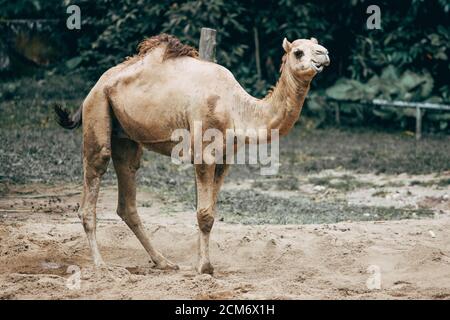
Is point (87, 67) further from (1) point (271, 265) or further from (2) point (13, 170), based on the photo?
(1) point (271, 265)

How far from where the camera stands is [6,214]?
1008 cm

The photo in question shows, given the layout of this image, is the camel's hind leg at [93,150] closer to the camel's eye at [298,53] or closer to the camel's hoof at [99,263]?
the camel's hoof at [99,263]

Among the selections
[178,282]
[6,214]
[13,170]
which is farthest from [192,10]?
[178,282]

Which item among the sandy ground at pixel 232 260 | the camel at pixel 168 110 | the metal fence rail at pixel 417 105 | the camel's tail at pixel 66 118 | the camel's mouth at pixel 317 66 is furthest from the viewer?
the metal fence rail at pixel 417 105

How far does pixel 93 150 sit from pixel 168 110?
2.85ft

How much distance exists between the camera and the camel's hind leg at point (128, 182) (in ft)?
27.5

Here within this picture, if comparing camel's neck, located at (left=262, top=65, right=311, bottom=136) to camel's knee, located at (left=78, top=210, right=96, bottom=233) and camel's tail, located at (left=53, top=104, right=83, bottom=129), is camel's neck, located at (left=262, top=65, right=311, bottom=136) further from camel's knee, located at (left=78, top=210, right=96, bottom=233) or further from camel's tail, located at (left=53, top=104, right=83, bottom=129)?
camel's tail, located at (left=53, top=104, right=83, bottom=129)

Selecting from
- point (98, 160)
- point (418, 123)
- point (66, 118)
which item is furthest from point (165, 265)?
point (418, 123)

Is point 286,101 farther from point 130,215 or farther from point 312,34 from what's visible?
point 312,34

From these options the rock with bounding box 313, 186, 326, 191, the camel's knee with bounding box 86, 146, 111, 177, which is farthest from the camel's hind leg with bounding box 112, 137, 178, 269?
the rock with bounding box 313, 186, 326, 191

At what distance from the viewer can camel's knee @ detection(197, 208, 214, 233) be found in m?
7.67

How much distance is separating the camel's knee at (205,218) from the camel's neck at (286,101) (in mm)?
871

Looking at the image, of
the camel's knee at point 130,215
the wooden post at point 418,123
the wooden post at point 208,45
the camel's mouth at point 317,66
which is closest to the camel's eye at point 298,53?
the camel's mouth at point 317,66

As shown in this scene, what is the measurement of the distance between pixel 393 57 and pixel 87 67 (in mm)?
6211
